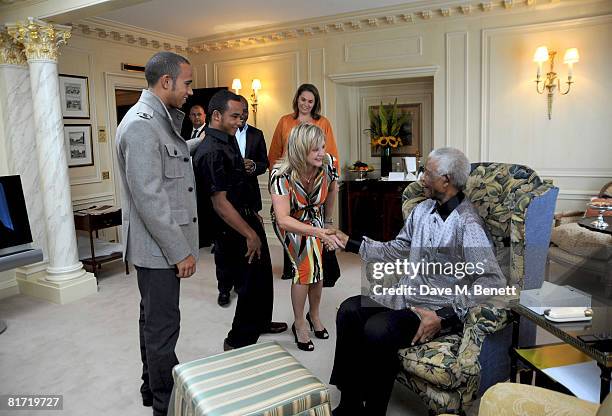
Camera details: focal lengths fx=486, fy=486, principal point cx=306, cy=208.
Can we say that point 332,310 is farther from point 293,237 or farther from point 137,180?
point 137,180

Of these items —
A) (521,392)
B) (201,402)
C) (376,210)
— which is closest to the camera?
(521,392)

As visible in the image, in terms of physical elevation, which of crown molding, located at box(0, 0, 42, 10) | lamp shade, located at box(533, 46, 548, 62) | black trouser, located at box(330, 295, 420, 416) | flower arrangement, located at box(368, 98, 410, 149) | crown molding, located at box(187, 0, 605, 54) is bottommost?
black trouser, located at box(330, 295, 420, 416)

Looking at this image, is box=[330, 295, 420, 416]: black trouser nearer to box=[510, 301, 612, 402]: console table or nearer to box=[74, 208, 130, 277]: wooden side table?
box=[510, 301, 612, 402]: console table

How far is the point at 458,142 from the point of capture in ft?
16.3

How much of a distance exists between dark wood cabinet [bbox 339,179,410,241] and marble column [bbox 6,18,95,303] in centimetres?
277

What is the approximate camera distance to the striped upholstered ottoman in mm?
1529

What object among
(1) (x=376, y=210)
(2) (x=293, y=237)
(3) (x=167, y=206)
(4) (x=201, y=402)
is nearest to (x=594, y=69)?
(1) (x=376, y=210)

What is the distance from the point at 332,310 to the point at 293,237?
1.10 m

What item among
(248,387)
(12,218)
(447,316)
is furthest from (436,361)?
(12,218)

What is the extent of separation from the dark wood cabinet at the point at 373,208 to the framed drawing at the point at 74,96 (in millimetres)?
2934

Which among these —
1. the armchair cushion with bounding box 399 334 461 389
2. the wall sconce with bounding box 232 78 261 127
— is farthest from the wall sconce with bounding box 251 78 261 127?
the armchair cushion with bounding box 399 334 461 389

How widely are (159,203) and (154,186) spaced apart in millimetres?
70

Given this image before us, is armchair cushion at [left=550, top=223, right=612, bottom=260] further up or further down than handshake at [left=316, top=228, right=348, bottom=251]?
further down

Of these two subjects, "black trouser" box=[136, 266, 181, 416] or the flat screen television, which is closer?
"black trouser" box=[136, 266, 181, 416]
